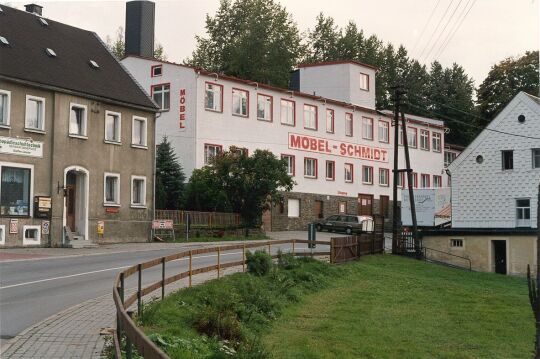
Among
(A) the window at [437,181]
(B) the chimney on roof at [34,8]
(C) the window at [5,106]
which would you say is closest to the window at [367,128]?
(A) the window at [437,181]

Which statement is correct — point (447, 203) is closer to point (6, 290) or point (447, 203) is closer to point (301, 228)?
point (301, 228)

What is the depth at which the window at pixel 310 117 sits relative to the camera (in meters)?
57.2

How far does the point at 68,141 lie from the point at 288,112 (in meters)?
22.9

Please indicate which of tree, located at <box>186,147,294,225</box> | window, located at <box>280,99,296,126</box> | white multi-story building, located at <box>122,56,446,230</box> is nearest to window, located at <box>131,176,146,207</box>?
tree, located at <box>186,147,294,225</box>

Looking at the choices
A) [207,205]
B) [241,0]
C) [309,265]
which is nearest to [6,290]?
[309,265]

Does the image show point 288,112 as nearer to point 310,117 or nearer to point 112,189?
point 310,117

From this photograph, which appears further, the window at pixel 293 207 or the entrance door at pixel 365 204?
the entrance door at pixel 365 204

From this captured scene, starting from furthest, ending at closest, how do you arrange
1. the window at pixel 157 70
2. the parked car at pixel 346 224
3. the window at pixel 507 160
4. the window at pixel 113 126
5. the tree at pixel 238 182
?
1. the parked car at pixel 346 224
2. the window at pixel 157 70
3. the window at pixel 507 160
4. the tree at pixel 238 182
5. the window at pixel 113 126

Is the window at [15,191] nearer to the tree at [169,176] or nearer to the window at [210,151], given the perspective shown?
the tree at [169,176]

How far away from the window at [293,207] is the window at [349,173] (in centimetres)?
696

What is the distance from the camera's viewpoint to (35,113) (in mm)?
34344

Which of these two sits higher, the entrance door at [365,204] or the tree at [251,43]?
the tree at [251,43]

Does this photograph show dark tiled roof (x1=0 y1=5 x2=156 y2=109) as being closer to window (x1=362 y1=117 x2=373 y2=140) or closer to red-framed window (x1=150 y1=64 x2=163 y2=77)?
red-framed window (x1=150 y1=64 x2=163 y2=77)

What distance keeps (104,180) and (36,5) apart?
11710 mm
